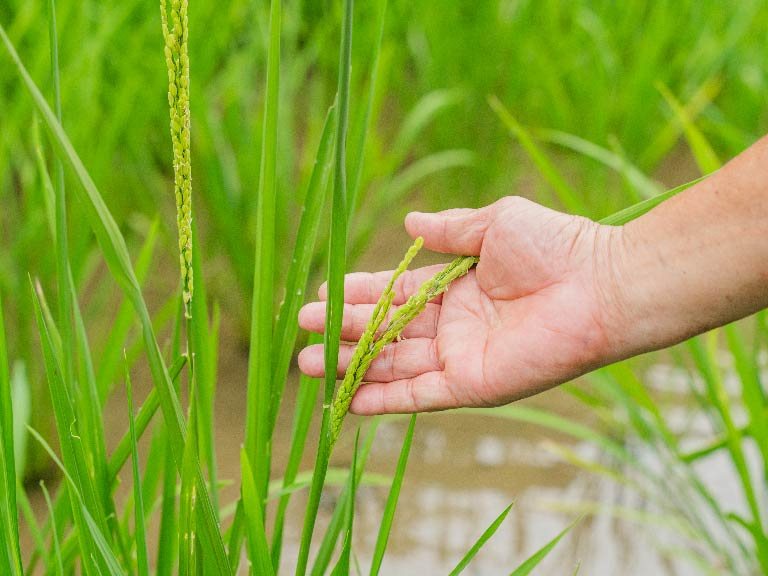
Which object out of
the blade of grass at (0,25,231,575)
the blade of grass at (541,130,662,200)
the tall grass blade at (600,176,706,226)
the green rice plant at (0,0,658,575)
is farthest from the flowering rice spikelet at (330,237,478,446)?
the blade of grass at (541,130,662,200)

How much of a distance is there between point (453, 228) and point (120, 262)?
1.69 ft

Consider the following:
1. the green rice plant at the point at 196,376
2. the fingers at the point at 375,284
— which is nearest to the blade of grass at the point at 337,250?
the green rice plant at the point at 196,376

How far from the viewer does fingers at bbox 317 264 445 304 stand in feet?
3.07

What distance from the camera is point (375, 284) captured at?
3.08 ft

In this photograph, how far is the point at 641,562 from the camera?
133 centimetres

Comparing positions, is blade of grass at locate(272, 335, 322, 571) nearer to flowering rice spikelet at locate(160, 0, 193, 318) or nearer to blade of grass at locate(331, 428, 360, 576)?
blade of grass at locate(331, 428, 360, 576)

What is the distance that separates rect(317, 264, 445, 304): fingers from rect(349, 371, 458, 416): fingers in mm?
117

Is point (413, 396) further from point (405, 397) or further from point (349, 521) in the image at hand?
point (349, 521)

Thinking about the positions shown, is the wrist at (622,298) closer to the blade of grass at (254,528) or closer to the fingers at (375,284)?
the fingers at (375,284)

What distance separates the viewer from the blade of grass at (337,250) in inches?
19.8

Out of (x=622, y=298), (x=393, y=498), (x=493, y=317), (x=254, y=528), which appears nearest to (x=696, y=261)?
(x=622, y=298)

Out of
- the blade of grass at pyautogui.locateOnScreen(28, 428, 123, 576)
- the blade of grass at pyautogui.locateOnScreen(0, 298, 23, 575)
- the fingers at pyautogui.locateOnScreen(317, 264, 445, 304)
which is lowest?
the blade of grass at pyautogui.locateOnScreen(28, 428, 123, 576)

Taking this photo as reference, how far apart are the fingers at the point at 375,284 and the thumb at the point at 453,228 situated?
31 millimetres

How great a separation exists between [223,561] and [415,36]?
1842 mm
